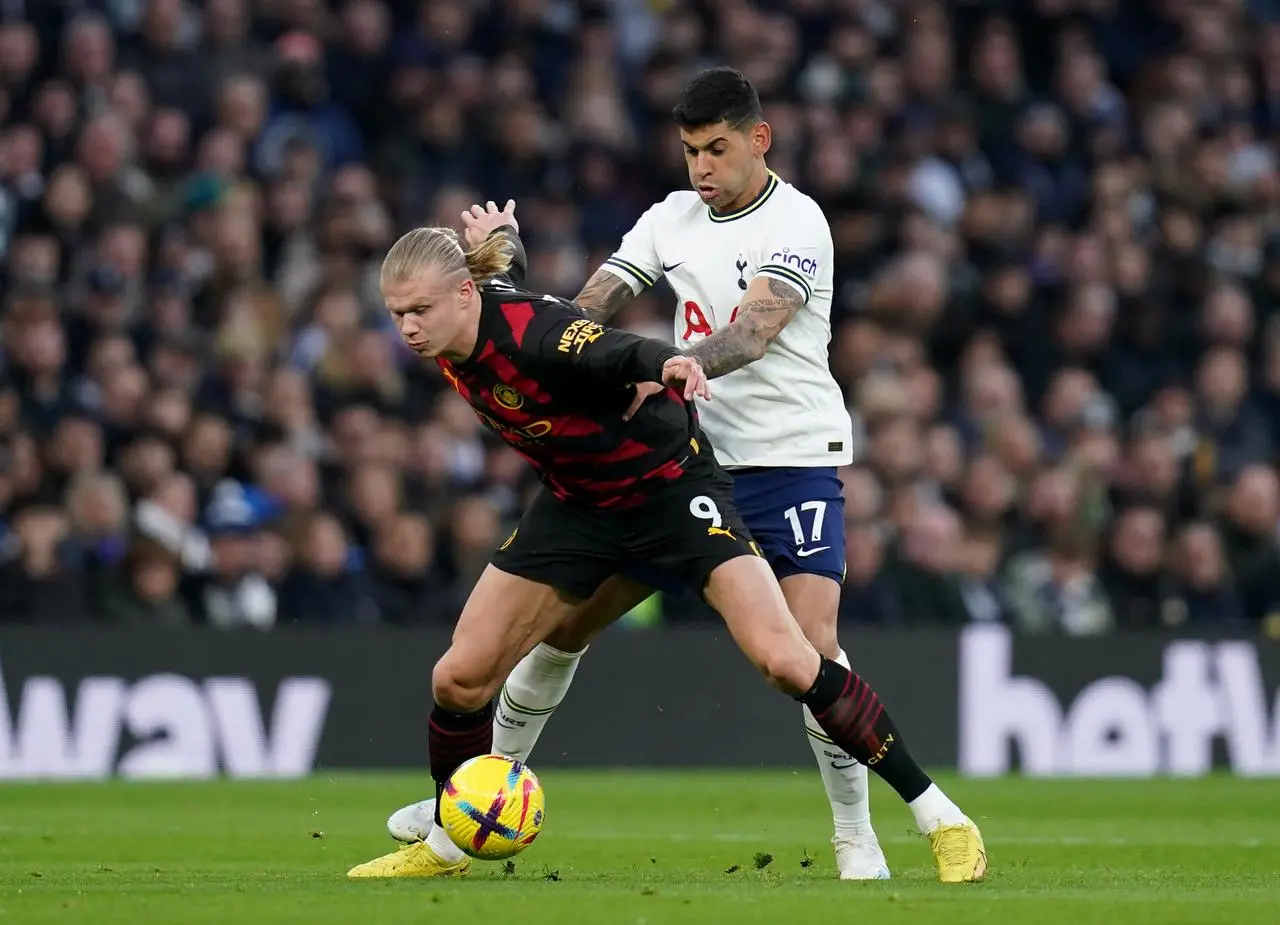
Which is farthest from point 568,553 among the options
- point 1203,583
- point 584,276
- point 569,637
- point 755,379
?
point 1203,583

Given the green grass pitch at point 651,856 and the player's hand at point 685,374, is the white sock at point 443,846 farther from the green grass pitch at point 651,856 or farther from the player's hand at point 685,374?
the player's hand at point 685,374

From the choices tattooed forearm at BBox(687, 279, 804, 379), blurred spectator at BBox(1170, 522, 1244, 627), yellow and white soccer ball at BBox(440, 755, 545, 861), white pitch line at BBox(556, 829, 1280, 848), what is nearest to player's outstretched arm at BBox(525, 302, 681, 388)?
tattooed forearm at BBox(687, 279, 804, 379)

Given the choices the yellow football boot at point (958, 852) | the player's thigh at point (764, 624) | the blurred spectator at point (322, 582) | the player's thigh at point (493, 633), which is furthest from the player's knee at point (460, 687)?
the blurred spectator at point (322, 582)

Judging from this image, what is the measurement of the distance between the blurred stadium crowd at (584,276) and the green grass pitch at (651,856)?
162cm

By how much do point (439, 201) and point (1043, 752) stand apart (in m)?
5.34

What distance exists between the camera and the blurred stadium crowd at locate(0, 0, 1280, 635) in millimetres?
13375

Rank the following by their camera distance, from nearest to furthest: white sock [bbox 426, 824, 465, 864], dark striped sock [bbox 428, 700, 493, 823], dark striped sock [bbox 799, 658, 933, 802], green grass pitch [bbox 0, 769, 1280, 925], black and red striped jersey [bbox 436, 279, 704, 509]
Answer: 1. green grass pitch [bbox 0, 769, 1280, 925]
2. black and red striped jersey [bbox 436, 279, 704, 509]
3. dark striped sock [bbox 799, 658, 933, 802]
4. dark striped sock [bbox 428, 700, 493, 823]
5. white sock [bbox 426, 824, 465, 864]

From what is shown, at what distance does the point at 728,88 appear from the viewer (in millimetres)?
7688

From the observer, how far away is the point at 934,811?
7.34 m

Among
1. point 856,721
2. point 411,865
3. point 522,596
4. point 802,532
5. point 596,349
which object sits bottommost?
point 411,865

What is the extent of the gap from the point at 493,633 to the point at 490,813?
57 centimetres

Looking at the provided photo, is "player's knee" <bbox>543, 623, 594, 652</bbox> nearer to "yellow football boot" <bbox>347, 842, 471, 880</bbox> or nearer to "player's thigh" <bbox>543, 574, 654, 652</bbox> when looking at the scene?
"player's thigh" <bbox>543, 574, 654, 652</bbox>

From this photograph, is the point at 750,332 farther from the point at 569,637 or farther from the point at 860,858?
the point at 860,858

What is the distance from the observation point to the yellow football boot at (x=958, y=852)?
24.0 ft
